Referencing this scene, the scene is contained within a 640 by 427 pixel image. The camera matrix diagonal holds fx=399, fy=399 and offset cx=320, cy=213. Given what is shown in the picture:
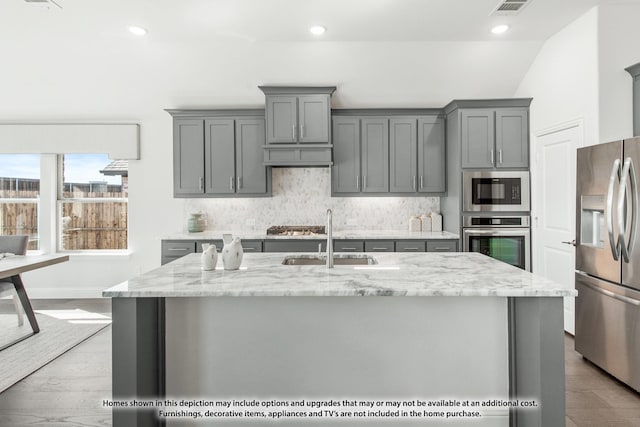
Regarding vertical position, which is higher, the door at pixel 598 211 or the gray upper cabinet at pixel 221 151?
the gray upper cabinet at pixel 221 151

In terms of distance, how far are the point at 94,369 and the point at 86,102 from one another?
11.3ft

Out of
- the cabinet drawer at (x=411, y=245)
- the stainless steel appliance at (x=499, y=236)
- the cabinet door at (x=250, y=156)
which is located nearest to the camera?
the stainless steel appliance at (x=499, y=236)

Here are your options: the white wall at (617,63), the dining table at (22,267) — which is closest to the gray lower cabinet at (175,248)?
the dining table at (22,267)

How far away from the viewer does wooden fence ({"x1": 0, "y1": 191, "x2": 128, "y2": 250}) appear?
544 cm

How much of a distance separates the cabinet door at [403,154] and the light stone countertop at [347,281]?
7.95 feet

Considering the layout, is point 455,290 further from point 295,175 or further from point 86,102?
point 86,102

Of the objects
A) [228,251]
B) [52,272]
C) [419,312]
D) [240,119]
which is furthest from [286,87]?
[52,272]

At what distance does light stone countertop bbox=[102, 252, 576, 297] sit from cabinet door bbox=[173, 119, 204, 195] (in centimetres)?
255

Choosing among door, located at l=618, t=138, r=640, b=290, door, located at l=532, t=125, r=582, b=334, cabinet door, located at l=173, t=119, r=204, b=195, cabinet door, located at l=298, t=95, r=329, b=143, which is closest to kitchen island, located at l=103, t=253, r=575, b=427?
door, located at l=618, t=138, r=640, b=290

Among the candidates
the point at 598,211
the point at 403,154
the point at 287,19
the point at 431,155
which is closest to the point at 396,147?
the point at 403,154

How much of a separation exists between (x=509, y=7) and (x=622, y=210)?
1964mm

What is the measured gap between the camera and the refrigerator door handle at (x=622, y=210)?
8.68ft

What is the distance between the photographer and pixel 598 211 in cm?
296

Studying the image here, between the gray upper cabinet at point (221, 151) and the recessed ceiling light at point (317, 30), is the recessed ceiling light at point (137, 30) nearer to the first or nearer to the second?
the gray upper cabinet at point (221, 151)
